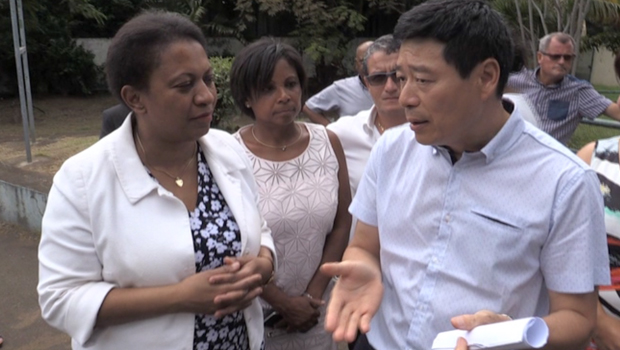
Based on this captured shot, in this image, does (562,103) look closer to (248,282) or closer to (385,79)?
(385,79)

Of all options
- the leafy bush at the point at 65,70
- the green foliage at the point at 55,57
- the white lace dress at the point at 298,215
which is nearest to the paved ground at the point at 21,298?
the white lace dress at the point at 298,215

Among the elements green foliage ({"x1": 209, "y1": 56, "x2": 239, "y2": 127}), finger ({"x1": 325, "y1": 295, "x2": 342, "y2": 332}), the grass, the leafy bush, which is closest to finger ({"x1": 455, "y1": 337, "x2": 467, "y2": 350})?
finger ({"x1": 325, "y1": 295, "x2": 342, "y2": 332})

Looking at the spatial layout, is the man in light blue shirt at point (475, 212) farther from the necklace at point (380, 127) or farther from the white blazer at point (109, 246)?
the necklace at point (380, 127)

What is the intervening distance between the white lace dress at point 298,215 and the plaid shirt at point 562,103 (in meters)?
2.79

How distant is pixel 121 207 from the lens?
1830 millimetres

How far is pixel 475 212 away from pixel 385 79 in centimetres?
124

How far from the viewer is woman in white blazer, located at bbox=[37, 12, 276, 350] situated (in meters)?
1.79

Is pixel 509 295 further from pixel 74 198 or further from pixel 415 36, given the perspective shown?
pixel 74 198

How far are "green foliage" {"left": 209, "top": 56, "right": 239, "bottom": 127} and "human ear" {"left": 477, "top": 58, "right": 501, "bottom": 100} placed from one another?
17.6 ft

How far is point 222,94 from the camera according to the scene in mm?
6898

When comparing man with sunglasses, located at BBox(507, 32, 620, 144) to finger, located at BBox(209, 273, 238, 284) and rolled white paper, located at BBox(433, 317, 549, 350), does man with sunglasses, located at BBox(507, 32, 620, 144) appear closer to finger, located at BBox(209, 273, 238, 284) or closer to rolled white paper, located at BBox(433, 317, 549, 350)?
finger, located at BBox(209, 273, 238, 284)

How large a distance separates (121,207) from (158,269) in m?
0.22

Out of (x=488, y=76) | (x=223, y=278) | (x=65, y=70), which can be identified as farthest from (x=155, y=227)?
(x=65, y=70)

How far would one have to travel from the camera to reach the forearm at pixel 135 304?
1789 mm
